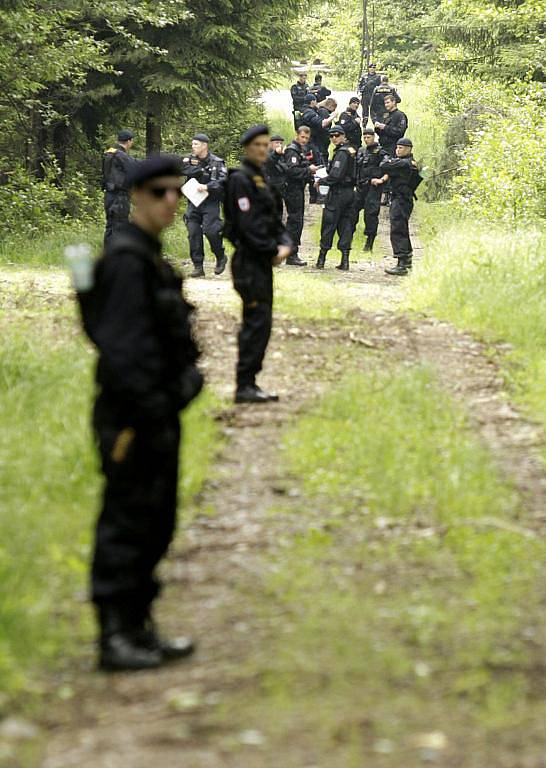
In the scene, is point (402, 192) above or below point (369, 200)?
above

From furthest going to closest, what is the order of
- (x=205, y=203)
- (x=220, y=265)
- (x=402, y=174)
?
(x=402, y=174)
(x=220, y=265)
(x=205, y=203)

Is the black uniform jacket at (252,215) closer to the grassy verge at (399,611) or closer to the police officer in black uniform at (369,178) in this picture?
the grassy verge at (399,611)

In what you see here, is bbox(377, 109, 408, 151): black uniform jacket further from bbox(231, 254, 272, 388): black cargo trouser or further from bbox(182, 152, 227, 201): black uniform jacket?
bbox(231, 254, 272, 388): black cargo trouser

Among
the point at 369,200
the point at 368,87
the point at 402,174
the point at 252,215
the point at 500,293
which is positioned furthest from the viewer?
the point at 368,87

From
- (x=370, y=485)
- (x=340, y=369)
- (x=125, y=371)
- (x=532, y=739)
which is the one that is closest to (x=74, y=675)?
(x=125, y=371)

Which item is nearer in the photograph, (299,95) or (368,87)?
(299,95)

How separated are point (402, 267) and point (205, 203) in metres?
3.44

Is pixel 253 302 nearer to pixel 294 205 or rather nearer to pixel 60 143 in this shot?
pixel 294 205

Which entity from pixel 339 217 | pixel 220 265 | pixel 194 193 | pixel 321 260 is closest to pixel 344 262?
pixel 321 260

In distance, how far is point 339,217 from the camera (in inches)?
703

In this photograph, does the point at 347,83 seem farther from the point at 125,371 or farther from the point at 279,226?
the point at 125,371

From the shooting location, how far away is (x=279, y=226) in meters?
8.93

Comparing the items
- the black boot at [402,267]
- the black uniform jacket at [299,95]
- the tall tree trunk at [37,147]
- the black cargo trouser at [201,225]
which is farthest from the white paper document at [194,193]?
the black uniform jacket at [299,95]

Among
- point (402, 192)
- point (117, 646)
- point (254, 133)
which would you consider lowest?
point (117, 646)
